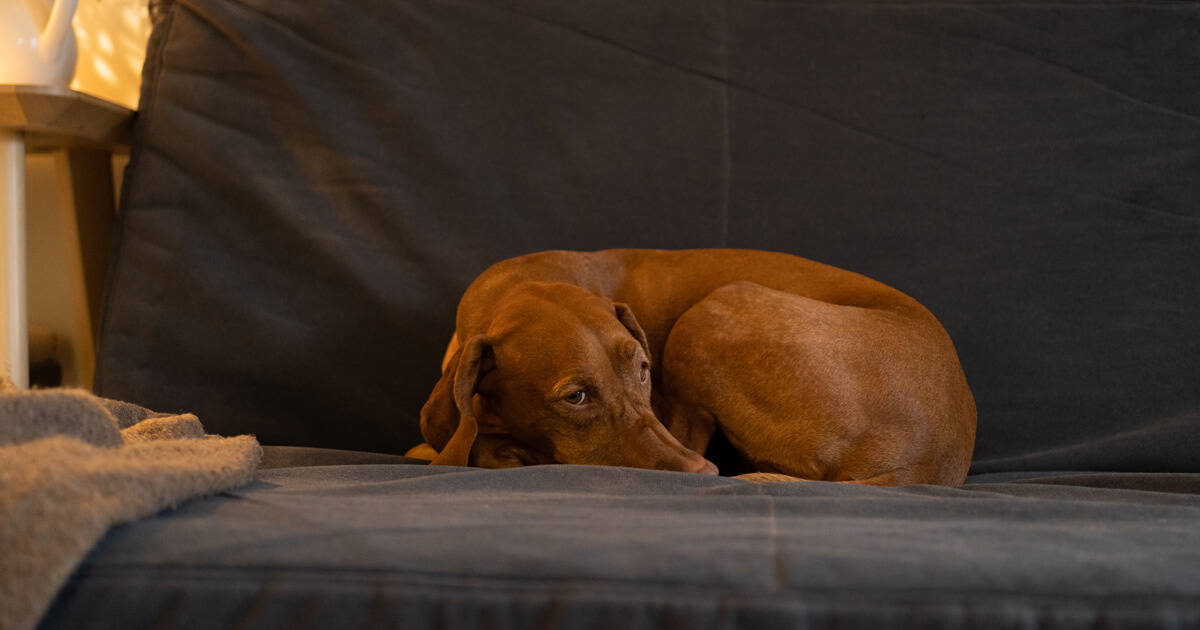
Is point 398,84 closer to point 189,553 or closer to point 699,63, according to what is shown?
point 699,63

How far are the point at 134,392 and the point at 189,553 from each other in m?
1.68

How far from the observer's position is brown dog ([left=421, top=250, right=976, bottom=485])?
1.89 m

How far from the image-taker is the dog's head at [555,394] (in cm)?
188

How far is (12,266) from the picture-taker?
7.56 ft

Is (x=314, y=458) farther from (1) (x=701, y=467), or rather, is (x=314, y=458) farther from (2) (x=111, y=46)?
(2) (x=111, y=46)

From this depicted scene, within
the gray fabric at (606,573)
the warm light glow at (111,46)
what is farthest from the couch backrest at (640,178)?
the gray fabric at (606,573)

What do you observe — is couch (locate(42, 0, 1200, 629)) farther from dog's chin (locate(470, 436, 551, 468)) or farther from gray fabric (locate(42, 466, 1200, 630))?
gray fabric (locate(42, 466, 1200, 630))

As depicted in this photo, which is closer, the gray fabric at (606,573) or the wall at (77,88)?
the gray fabric at (606,573)

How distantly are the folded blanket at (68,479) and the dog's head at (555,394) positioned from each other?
1.83 feet

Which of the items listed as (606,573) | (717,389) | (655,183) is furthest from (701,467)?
(655,183)

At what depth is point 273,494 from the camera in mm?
1284

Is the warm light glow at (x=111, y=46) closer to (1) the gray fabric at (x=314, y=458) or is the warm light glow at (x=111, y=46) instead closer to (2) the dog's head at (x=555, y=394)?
(1) the gray fabric at (x=314, y=458)

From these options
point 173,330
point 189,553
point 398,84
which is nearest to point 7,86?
point 173,330

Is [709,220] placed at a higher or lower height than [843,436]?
higher
